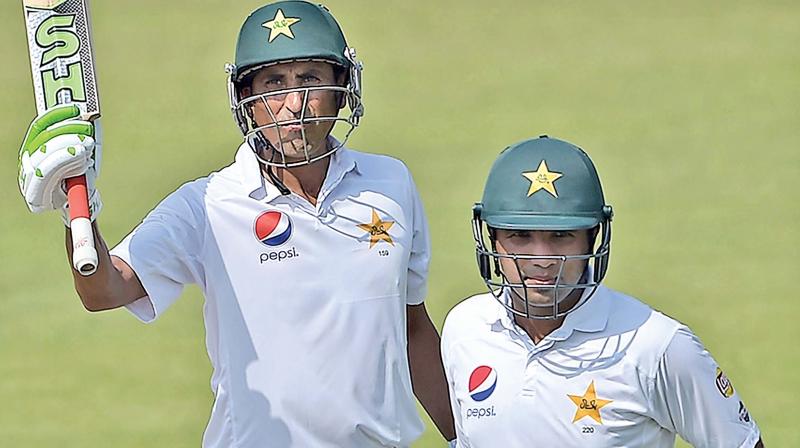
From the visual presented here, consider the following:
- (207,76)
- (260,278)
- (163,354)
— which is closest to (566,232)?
(260,278)

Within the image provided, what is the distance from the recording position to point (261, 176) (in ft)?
12.2

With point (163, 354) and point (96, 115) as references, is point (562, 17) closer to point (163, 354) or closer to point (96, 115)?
point (163, 354)

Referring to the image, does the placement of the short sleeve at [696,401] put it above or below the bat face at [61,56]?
below

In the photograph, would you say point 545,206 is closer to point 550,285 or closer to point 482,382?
point 550,285

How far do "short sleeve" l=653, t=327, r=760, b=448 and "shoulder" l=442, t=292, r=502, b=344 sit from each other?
0.50 m

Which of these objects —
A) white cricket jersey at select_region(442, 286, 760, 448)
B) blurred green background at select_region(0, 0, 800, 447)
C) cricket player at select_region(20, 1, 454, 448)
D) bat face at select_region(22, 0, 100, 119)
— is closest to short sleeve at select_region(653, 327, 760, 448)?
white cricket jersey at select_region(442, 286, 760, 448)

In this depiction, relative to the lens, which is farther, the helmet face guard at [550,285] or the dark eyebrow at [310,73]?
the dark eyebrow at [310,73]

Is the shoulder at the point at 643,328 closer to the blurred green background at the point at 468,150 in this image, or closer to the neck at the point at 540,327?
the neck at the point at 540,327

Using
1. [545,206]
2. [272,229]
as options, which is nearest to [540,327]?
[545,206]

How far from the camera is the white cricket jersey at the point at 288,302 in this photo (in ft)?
11.8

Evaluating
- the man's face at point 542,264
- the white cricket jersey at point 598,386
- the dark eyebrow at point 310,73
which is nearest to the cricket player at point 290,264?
the dark eyebrow at point 310,73

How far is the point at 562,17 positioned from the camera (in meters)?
12.0

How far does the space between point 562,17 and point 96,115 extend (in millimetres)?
9044

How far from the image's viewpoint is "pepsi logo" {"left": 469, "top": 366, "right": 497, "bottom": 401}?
3533 mm
